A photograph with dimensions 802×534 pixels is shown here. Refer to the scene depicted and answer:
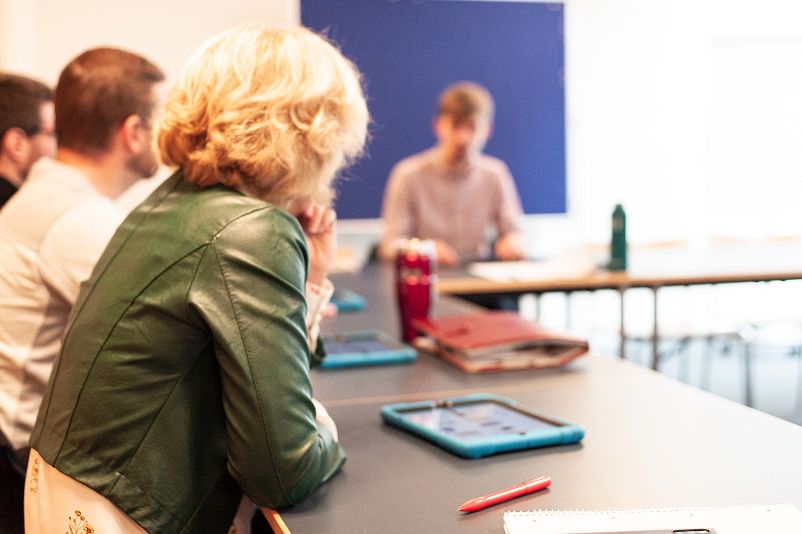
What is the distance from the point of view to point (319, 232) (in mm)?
1806

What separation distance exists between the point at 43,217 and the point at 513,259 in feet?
9.12

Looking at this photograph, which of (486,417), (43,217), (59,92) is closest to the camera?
(486,417)

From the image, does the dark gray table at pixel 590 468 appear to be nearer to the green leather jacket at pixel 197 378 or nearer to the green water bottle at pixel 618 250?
the green leather jacket at pixel 197 378

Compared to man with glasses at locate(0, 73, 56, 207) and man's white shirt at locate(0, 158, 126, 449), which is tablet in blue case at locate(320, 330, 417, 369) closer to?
man's white shirt at locate(0, 158, 126, 449)

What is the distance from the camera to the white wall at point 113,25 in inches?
231

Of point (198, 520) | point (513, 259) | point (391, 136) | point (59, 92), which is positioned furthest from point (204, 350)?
point (391, 136)

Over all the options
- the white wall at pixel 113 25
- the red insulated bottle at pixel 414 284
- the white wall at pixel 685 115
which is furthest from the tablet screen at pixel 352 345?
the white wall at pixel 685 115

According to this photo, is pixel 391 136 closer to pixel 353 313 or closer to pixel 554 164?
pixel 554 164

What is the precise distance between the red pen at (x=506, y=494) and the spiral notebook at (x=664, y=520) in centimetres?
7

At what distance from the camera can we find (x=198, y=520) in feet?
4.41

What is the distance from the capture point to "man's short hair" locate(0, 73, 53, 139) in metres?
2.77

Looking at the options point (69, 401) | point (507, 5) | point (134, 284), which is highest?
point (507, 5)

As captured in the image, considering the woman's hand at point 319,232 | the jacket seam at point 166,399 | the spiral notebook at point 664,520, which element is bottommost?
the spiral notebook at point 664,520

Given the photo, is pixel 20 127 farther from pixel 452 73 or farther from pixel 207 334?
pixel 452 73
